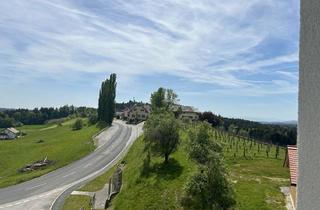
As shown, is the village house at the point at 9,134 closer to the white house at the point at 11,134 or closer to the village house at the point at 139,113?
the white house at the point at 11,134

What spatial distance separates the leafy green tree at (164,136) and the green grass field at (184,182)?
69.1 inches

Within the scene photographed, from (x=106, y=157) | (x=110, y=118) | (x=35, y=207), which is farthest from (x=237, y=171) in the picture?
(x=110, y=118)

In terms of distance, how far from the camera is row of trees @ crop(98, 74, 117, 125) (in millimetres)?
117787

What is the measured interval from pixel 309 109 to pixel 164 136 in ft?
150

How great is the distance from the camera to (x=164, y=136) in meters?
48.2

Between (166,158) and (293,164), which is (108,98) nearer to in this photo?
(166,158)

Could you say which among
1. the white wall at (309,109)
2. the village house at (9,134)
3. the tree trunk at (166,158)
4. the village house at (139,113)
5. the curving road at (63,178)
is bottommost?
the curving road at (63,178)

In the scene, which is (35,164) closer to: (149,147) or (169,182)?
(149,147)

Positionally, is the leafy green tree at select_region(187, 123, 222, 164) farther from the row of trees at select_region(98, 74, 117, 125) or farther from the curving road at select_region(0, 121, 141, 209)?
the row of trees at select_region(98, 74, 117, 125)

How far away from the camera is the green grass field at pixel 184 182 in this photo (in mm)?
31516

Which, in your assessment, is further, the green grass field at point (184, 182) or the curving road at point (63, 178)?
the curving road at point (63, 178)

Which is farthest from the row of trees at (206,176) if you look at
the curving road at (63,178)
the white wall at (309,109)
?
the curving road at (63,178)

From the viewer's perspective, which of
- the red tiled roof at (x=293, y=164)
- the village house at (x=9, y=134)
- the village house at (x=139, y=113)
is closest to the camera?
the red tiled roof at (x=293, y=164)

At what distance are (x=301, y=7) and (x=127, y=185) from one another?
43.3 m
